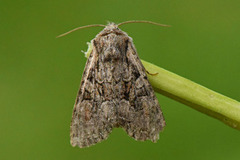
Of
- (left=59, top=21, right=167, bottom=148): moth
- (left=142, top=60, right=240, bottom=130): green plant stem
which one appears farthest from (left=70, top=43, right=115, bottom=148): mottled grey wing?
(left=142, top=60, right=240, bottom=130): green plant stem

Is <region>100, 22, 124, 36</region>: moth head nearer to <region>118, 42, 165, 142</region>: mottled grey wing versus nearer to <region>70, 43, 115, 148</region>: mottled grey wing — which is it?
<region>70, 43, 115, 148</region>: mottled grey wing

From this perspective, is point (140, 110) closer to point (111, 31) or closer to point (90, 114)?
point (90, 114)

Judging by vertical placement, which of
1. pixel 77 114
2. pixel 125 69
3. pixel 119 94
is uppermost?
pixel 125 69

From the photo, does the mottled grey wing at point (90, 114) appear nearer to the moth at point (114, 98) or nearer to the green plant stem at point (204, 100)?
the moth at point (114, 98)

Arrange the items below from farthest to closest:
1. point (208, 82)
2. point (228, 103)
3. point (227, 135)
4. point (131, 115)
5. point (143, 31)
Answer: point (143, 31) → point (208, 82) → point (227, 135) → point (131, 115) → point (228, 103)

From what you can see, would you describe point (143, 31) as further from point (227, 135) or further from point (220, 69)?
point (227, 135)

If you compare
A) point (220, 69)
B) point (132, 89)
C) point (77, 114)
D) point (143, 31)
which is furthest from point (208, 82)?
point (77, 114)

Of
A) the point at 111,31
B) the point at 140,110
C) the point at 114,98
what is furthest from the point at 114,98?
the point at 111,31

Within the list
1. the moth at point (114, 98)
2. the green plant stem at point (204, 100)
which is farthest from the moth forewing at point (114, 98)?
the green plant stem at point (204, 100)
